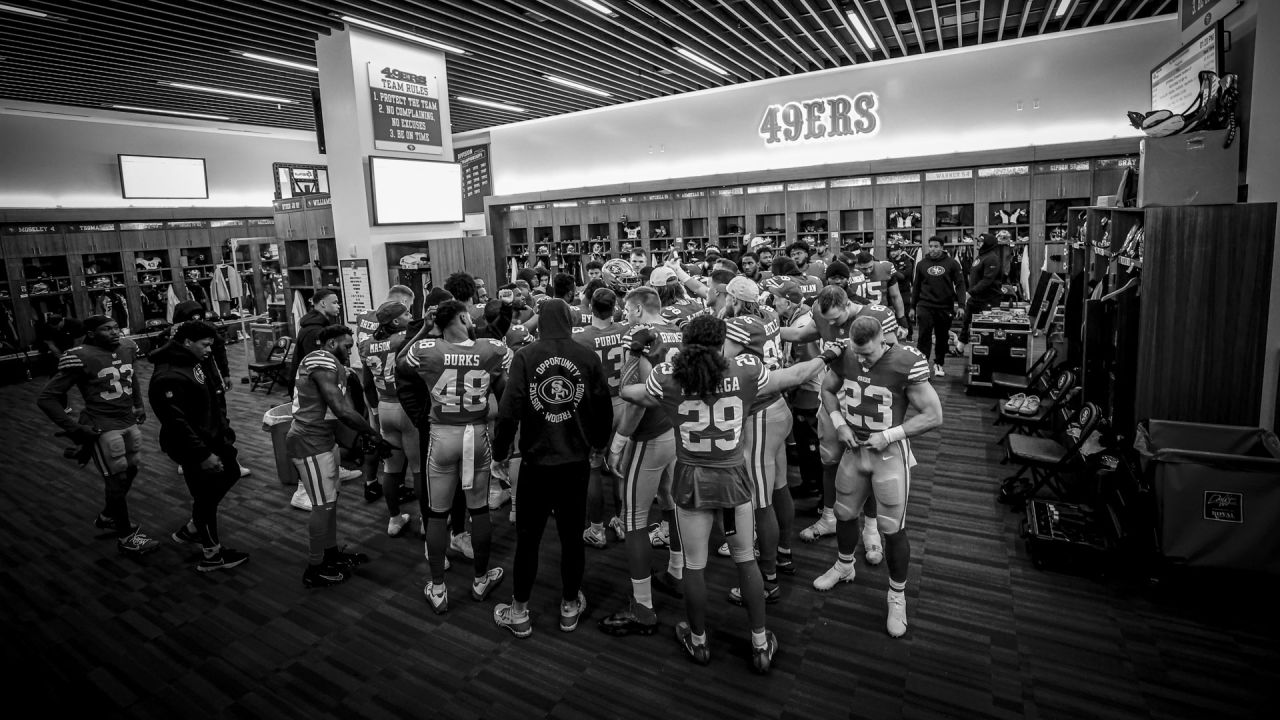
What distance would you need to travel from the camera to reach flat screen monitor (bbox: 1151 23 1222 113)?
425cm

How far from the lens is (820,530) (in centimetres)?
438

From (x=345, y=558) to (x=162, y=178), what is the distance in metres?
15.2

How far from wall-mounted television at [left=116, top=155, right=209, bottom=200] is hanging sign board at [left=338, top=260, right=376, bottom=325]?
32.5ft

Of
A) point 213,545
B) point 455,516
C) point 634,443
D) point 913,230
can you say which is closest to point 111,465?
point 213,545

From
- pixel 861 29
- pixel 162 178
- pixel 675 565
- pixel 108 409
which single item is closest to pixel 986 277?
pixel 861 29

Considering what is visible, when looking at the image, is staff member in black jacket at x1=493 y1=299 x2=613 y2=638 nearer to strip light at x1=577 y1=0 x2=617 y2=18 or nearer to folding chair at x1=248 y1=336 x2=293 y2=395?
strip light at x1=577 y1=0 x2=617 y2=18

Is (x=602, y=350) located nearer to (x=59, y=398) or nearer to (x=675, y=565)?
(x=675, y=565)

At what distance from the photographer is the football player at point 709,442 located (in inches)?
112

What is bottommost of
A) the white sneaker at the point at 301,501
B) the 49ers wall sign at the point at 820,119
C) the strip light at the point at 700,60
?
the white sneaker at the point at 301,501

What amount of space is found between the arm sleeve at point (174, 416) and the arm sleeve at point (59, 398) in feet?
2.91

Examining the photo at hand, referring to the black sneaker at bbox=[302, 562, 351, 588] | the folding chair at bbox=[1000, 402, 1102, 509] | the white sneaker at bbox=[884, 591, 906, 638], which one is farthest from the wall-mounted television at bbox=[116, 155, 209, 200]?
the folding chair at bbox=[1000, 402, 1102, 509]

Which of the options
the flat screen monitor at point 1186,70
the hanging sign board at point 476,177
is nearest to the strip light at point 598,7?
the flat screen monitor at point 1186,70

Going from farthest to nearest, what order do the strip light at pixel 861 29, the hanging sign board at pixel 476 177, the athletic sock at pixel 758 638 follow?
the hanging sign board at pixel 476 177 < the strip light at pixel 861 29 < the athletic sock at pixel 758 638

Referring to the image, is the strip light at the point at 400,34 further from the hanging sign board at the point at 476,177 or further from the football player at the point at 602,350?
the hanging sign board at the point at 476,177
